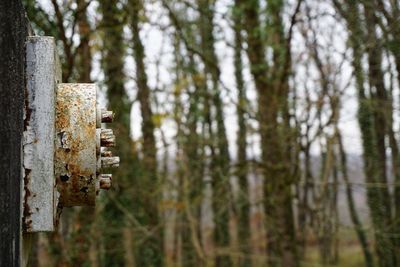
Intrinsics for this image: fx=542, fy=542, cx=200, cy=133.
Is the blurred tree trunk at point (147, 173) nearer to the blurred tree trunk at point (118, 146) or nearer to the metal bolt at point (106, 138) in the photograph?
the blurred tree trunk at point (118, 146)

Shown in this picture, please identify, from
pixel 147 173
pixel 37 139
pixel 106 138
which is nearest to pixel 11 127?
pixel 37 139

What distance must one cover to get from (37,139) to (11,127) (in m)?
0.11

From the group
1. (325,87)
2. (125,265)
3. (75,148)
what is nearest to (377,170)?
(325,87)

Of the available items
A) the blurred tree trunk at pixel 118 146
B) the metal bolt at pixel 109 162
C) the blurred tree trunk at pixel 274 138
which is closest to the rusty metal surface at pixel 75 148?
the metal bolt at pixel 109 162

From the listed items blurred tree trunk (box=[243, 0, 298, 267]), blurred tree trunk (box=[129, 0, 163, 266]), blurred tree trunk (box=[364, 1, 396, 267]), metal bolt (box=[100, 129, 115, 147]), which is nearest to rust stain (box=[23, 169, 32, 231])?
metal bolt (box=[100, 129, 115, 147])

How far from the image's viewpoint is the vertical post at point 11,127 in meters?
1.37

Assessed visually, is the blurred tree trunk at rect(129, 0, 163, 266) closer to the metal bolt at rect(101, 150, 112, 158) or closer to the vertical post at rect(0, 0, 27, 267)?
the metal bolt at rect(101, 150, 112, 158)

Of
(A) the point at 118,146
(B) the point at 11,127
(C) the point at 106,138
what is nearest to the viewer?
(B) the point at 11,127

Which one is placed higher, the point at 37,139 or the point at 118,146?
the point at 118,146

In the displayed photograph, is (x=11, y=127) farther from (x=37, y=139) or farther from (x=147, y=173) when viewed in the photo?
(x=147, y=173)

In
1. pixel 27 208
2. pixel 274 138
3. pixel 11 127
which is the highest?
pixel 274 138

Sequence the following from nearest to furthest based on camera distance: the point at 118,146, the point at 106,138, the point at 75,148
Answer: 1. the point at 75,148
2. the point at 106,138
3. the point at 118,146

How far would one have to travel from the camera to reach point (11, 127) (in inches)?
55.7

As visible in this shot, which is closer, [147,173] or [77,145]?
[77,145]
